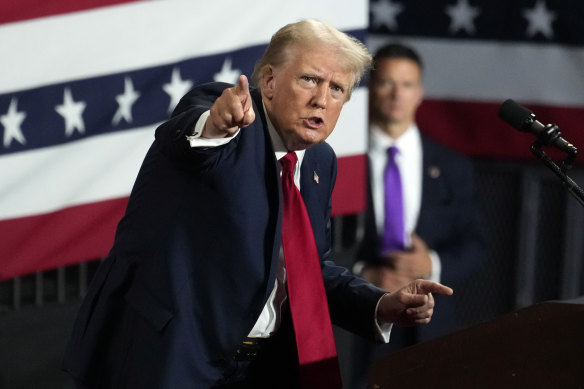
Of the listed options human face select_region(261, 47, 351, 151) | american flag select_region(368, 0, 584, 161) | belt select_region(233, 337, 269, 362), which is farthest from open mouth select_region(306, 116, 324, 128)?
american flag select_region(368, 0, 584, 161)

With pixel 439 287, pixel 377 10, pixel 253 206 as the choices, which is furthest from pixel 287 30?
pixel 377 10

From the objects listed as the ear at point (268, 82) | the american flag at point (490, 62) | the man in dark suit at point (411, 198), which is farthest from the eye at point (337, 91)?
the american flag at point (490, 62)

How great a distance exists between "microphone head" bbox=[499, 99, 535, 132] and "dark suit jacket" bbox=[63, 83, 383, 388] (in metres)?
0.51

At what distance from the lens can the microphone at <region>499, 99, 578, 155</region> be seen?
2.48m

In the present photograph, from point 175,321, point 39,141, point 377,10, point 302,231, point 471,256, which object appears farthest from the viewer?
point 377,10

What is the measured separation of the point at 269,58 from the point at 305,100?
0.16 metres

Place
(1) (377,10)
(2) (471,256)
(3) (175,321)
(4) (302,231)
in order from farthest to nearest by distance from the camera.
A: (1) (377,10), (2) (471,256), (4) (302,231), (3) (175,321)

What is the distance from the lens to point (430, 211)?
4680 millimetres

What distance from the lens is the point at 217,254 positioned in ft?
8.32

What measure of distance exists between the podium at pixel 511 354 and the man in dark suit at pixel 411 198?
7.06ft

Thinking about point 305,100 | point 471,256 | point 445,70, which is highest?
point 305,100

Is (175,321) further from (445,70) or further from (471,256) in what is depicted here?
(445,70)

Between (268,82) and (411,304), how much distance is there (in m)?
0.58

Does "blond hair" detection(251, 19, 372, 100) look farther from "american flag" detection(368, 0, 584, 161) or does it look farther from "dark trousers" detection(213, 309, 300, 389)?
"american flag" detection(368, 0, 584, 161)
